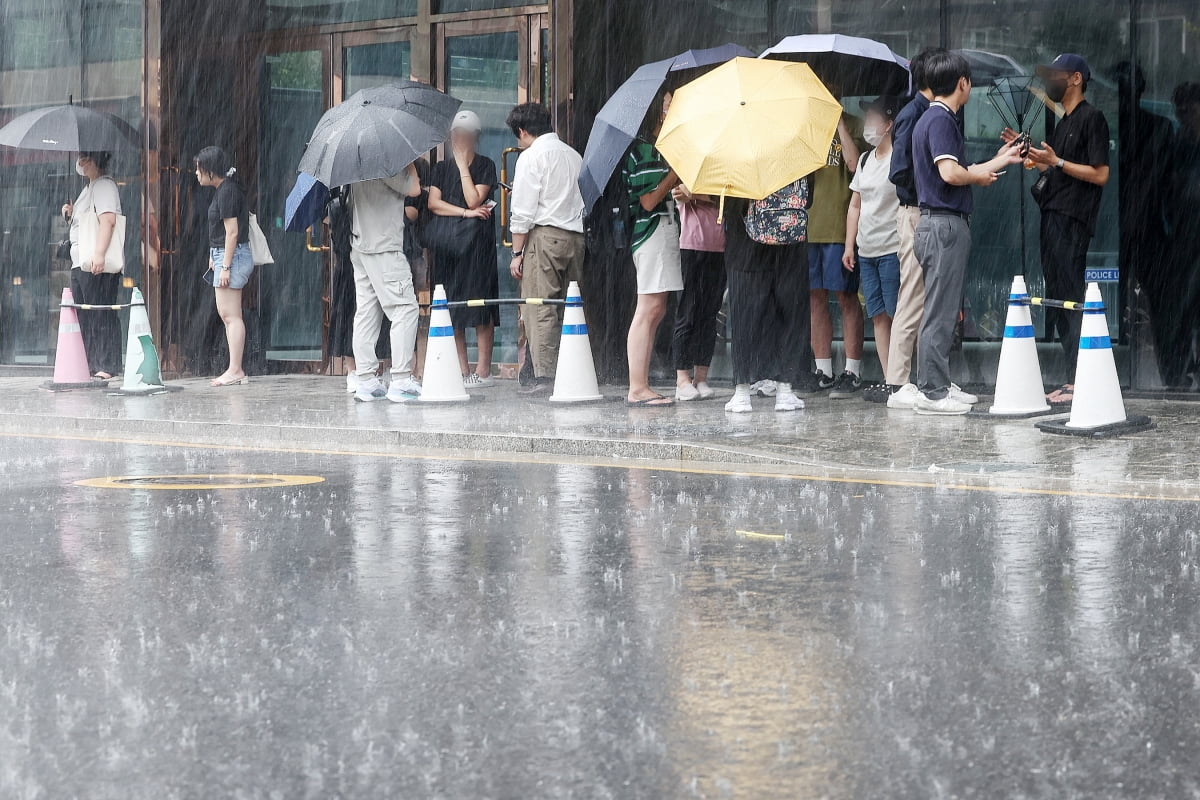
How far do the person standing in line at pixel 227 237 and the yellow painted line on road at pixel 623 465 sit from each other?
9.03 feet

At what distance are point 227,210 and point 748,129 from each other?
16.9 ft

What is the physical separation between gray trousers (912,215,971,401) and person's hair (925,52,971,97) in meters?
0.79

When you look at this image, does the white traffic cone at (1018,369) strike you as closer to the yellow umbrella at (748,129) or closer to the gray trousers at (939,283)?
the gray trousers at (939,283)

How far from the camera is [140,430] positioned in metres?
11.5

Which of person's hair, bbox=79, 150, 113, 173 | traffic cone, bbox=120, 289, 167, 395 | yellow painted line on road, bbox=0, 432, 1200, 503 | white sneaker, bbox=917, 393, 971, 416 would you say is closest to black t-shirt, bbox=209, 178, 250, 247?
traffic cone, bbox=120, 289, 167, 395

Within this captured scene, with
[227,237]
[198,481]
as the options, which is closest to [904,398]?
[198,481]

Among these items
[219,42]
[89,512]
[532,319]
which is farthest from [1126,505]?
[219,42]

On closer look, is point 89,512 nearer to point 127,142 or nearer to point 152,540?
point 152,540

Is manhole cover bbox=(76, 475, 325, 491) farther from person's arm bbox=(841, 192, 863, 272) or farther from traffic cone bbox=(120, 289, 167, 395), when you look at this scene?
traffic cone bbox=(120, 289, 167, 395)

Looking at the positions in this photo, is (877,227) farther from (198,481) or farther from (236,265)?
(236,265)

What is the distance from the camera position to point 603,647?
4805 mm

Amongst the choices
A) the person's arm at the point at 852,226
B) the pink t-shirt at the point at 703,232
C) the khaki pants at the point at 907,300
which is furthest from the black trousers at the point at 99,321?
the khaki pants at the point at 907,300

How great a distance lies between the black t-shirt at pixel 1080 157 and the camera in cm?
1116

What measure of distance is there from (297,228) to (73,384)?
3475mm
